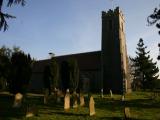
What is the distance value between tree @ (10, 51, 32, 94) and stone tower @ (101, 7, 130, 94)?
23639mm

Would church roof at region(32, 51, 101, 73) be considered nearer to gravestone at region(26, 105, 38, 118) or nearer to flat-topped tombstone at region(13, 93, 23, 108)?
flat-topped tombstone at region(13, 93, 23, 108)

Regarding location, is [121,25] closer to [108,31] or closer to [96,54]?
[108,31]

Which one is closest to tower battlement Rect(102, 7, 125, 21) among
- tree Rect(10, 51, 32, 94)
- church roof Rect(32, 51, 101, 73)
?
church roof Rect(32, 51, 101, 73)

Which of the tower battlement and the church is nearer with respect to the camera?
the church

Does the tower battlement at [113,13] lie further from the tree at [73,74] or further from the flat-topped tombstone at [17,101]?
the flat-topped tombstone at [17,101]

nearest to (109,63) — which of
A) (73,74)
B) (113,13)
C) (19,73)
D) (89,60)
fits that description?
(89,60)

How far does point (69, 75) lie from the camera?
35094mm

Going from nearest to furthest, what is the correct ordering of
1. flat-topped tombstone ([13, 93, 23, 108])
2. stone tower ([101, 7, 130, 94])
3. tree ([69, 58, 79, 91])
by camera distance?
flat-topped tombstone ([13, 93, 23, 108]) < tree ([69, 58, 79, 91]) < stone tower ([101, 7, 130, 94])

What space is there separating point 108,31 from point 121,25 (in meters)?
2.93

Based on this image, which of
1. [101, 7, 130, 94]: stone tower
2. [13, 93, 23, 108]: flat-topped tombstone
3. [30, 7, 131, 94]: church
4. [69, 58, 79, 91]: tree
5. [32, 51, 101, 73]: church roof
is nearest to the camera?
[13, 93, 23, 108]: flat-topped tombstone

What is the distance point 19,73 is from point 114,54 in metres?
26.0

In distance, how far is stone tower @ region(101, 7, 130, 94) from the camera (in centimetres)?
4722

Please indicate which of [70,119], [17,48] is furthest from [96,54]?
[70,119]

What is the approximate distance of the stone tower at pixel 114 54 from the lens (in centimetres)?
4722
